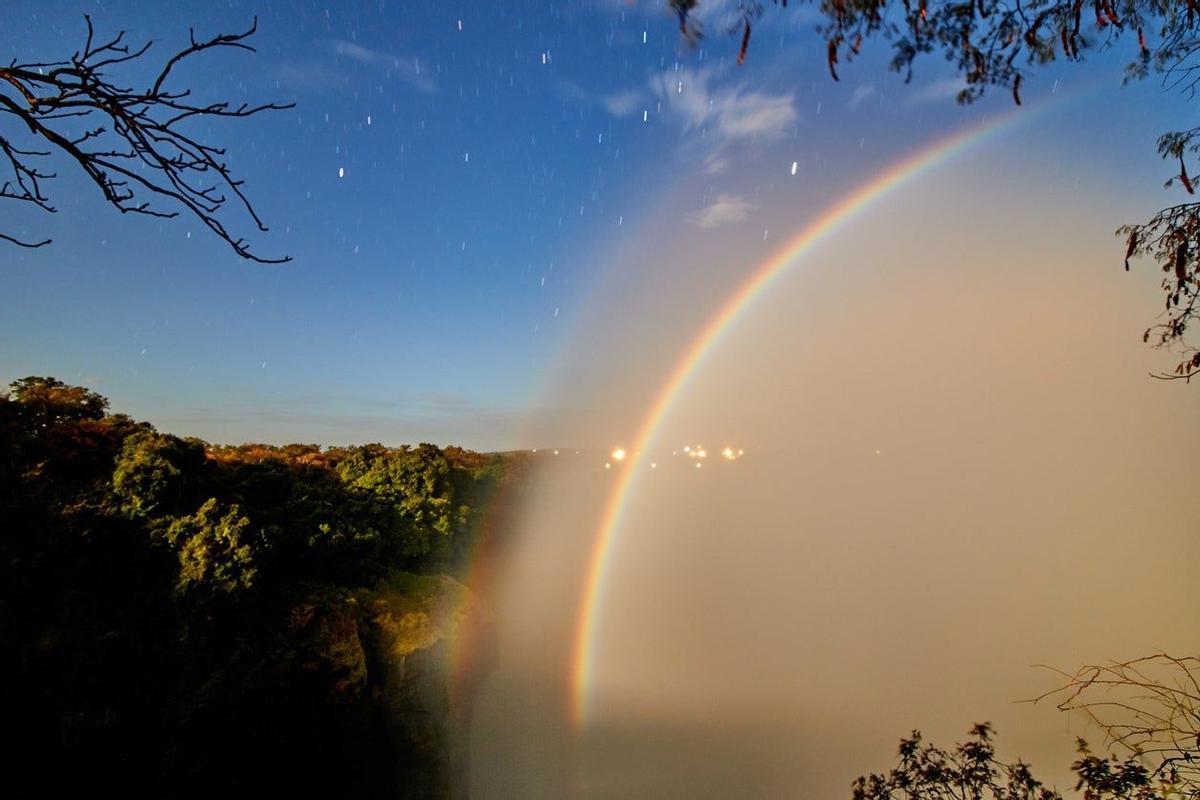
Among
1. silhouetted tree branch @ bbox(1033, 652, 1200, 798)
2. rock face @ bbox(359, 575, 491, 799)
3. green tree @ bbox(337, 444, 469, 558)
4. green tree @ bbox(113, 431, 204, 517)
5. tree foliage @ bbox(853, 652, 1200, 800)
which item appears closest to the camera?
silhouetted tree branch @ bbox(1033, 652, 1200, 798)

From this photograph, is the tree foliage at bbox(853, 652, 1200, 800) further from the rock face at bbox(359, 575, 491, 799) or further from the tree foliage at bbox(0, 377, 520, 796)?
the rock face at bbox(359, 575, 491, 799)

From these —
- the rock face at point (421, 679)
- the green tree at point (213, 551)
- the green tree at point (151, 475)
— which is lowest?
the rock face at point (421, 679)

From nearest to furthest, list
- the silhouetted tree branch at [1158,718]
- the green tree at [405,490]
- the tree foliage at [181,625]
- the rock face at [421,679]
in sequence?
1. the silhouetted tree branch at [1158,718]
2. the tree foliage at [181,625]
3. the rock face at [421,679]
4. the green tree at [405,490]

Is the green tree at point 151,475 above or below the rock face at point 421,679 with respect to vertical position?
above

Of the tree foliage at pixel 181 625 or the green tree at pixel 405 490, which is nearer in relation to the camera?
the tree foliage at pixel 181 625

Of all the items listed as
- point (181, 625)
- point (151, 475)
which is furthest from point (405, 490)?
point (181, 625)

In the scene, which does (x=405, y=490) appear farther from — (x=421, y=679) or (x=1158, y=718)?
(x=1158, y=718)

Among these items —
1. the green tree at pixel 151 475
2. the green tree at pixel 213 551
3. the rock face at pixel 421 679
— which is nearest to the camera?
the green tree at pixel 213 551

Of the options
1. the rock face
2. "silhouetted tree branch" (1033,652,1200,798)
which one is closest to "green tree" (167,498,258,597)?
the rock face

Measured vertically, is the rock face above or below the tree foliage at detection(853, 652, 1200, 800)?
below

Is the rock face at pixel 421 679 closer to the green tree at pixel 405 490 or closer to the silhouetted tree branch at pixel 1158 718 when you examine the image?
the green tree at pixel 405 490

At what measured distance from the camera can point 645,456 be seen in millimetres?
152625

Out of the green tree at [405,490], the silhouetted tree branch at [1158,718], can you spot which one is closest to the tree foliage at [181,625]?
the green tree at [405,490]

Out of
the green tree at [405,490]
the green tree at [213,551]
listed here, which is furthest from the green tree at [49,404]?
the green tree at [405,490]
